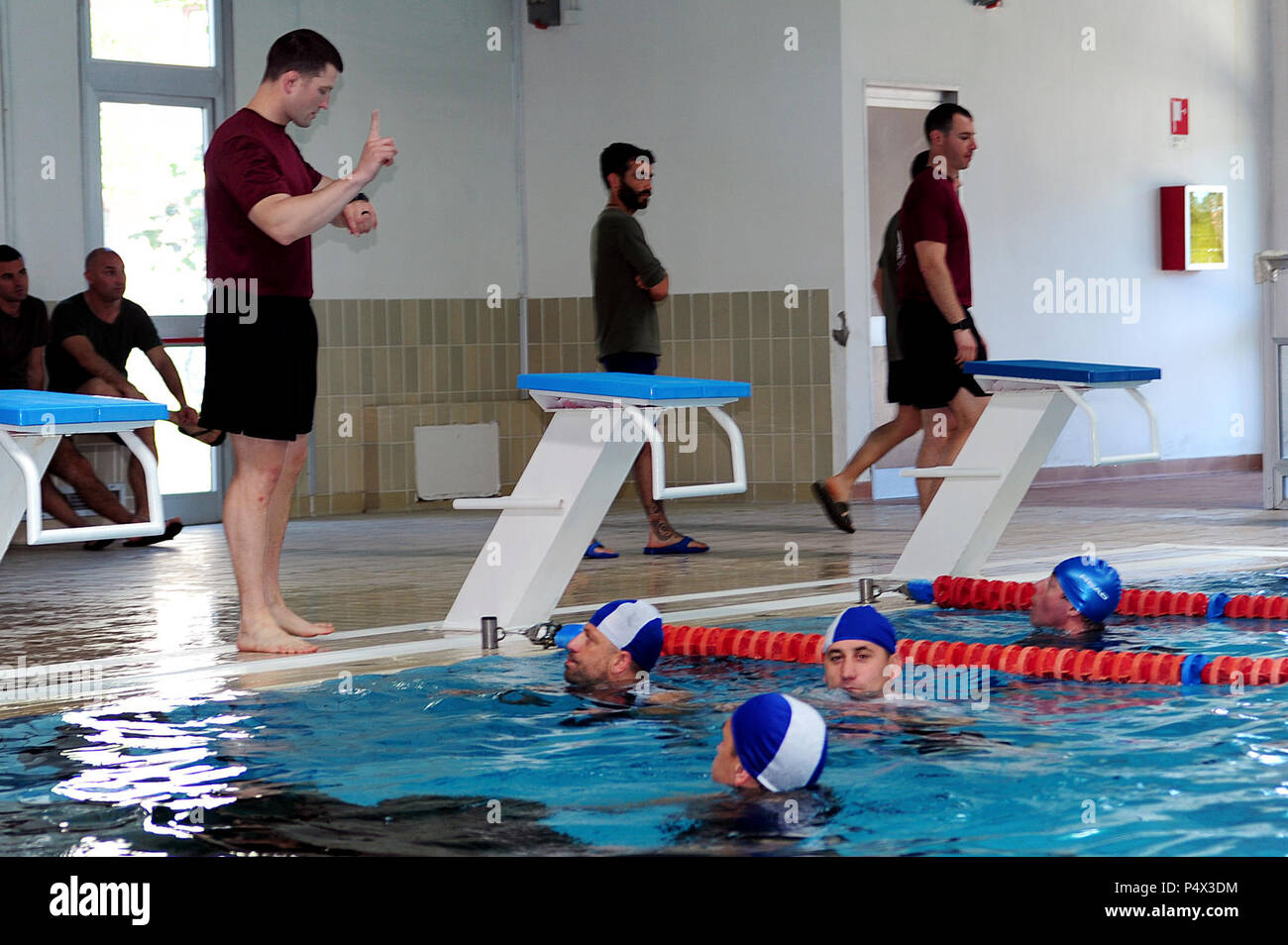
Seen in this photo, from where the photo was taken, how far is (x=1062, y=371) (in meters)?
5.96

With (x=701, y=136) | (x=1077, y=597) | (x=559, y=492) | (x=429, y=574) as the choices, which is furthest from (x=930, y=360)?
(x=701, y=136)

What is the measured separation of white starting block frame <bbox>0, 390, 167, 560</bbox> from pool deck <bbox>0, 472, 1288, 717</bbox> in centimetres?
66

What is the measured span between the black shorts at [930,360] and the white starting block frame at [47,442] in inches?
153

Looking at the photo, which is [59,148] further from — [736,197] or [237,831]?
[237,831]

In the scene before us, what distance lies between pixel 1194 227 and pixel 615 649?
9829 mm

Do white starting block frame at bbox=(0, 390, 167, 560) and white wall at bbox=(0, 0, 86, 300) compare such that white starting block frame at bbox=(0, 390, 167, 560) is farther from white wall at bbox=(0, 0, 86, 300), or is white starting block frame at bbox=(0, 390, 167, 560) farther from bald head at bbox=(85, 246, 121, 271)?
white wall at bbox=(0, 0, 86, 300)

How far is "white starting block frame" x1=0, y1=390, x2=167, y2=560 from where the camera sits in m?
3.53

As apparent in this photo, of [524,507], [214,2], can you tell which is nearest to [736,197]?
[214,2]

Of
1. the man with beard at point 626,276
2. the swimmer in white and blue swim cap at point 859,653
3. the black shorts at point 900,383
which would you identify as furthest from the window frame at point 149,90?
the swimmer in white and blue swim cap at point 859,653

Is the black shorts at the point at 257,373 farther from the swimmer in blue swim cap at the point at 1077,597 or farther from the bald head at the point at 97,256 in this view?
the bald head at the point at 97,256

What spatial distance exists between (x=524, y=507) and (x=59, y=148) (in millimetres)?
6074

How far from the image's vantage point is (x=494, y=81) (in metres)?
12.0

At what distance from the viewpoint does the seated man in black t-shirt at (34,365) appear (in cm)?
915

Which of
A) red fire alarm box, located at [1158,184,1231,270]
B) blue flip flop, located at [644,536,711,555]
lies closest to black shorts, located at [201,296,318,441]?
blue flip flop, located at [644,536,711,555]
